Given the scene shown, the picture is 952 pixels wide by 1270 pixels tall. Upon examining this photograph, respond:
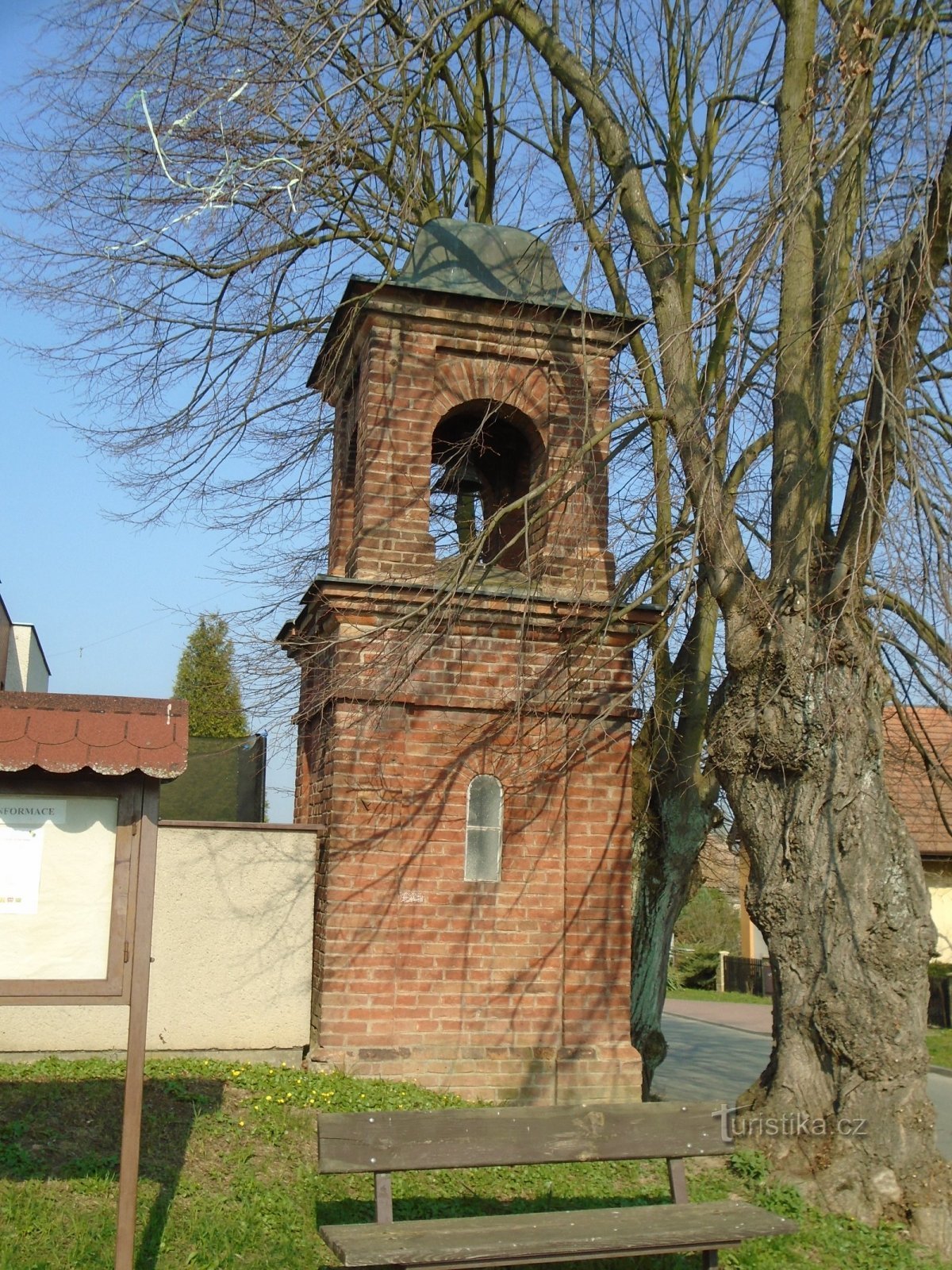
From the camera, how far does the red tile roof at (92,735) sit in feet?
15.5

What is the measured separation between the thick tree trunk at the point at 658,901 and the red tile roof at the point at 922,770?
5.13 feet

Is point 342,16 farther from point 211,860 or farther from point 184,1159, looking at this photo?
point 184,1159

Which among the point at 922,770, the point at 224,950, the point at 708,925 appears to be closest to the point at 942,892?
the point at 708,925

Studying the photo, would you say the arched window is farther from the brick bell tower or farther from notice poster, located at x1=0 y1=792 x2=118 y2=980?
notice poster, located at x1=0 y1=792 x2=118 y2=980

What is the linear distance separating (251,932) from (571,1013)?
7.19ft

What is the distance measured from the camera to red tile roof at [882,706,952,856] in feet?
24.6

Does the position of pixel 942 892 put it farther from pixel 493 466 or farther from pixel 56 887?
pixel 56 887

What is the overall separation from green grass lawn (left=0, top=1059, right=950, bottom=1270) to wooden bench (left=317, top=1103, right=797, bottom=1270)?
0.57m

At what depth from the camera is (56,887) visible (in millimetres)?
4902

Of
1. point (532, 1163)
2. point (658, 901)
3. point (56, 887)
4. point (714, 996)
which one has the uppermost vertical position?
point (56, 887)

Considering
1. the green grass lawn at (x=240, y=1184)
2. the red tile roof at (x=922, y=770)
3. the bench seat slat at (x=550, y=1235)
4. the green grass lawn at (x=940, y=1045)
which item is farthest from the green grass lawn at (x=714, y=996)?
the bench seat slat at (x=550, y=1235)

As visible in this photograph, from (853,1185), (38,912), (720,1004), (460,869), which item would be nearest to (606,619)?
(460,869)

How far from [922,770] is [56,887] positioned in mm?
5907

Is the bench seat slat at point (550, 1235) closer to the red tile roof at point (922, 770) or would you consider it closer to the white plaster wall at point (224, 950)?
the red tile roof at point (922, 770)
